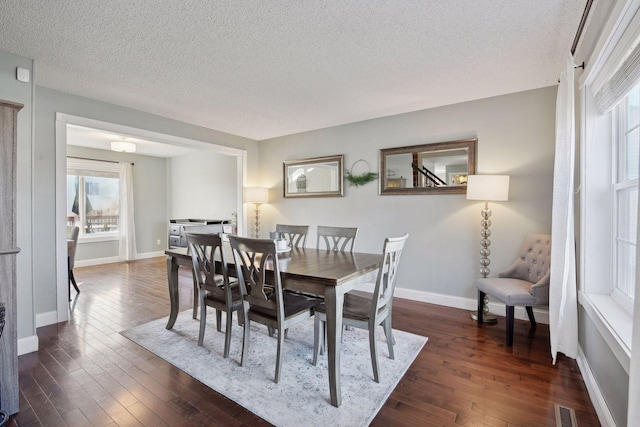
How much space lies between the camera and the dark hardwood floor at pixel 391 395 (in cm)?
169

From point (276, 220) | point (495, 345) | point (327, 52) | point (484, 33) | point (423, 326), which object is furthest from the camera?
point (276, 220)

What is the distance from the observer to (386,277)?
7.43 ft

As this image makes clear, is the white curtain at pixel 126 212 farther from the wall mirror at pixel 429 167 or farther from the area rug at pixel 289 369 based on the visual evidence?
the wall mirror at pixel 429 167

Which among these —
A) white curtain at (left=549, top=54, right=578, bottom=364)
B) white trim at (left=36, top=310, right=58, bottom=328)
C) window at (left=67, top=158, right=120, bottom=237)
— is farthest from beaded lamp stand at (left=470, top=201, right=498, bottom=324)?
window at (left=67, top=158, right=120, bottom=237)

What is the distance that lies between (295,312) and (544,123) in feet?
9.98

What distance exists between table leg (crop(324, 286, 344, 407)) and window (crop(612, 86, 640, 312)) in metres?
1.65

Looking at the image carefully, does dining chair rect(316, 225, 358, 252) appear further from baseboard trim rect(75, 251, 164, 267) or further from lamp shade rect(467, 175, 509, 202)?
baseboard trim rect(75, 251, 164, 267)

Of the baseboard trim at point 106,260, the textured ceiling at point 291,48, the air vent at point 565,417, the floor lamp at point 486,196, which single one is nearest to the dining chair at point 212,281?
the textured ceiling at point 291,48

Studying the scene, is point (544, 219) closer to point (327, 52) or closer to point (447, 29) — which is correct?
point (447, 29)

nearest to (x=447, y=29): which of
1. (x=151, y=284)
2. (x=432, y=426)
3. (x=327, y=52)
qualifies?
(x=327, y=52)

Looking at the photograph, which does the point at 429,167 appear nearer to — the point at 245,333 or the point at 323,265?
the point at 323,265

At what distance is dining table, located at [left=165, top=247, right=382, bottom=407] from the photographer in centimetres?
180

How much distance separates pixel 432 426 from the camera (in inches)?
63.7

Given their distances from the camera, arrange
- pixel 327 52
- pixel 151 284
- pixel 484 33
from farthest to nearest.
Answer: pixel 151 284 → pixel 327 52 → pixel 484 33
